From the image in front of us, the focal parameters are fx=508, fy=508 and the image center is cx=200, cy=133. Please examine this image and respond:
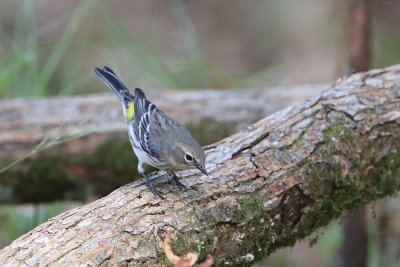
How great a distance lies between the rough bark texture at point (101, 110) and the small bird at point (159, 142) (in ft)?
2.26

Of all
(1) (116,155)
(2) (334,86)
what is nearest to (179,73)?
(1) (116,155)

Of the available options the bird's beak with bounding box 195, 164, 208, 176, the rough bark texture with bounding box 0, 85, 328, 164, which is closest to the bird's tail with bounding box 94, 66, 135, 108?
the rough bark texture with bounding box 0, 85, 328, 164

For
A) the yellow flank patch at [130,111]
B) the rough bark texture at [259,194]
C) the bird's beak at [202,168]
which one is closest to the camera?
the rough bark texture at [259,194]

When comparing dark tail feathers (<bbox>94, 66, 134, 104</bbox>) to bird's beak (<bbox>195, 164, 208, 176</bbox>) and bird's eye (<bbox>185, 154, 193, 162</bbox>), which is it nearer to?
bird's eye (<bbox>185, 154, 193, 162</bbox>)

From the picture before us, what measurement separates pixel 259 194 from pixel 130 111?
1538 mm

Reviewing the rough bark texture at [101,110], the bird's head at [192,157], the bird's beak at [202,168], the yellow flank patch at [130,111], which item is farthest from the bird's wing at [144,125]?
the rough bark texture at [101,110]

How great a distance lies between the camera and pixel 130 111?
4.24 m

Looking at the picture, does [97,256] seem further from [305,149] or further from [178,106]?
[178,106]

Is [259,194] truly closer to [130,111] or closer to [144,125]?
[144,125]

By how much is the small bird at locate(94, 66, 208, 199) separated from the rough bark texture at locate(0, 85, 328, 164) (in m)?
0.69

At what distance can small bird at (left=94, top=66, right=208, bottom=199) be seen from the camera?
10.8 feet

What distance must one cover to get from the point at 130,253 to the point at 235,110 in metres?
2.61

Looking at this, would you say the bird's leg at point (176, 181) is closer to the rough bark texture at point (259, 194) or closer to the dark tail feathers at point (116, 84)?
the rough bark texture at point (259, 194)

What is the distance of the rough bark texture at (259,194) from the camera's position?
2.68 metres
